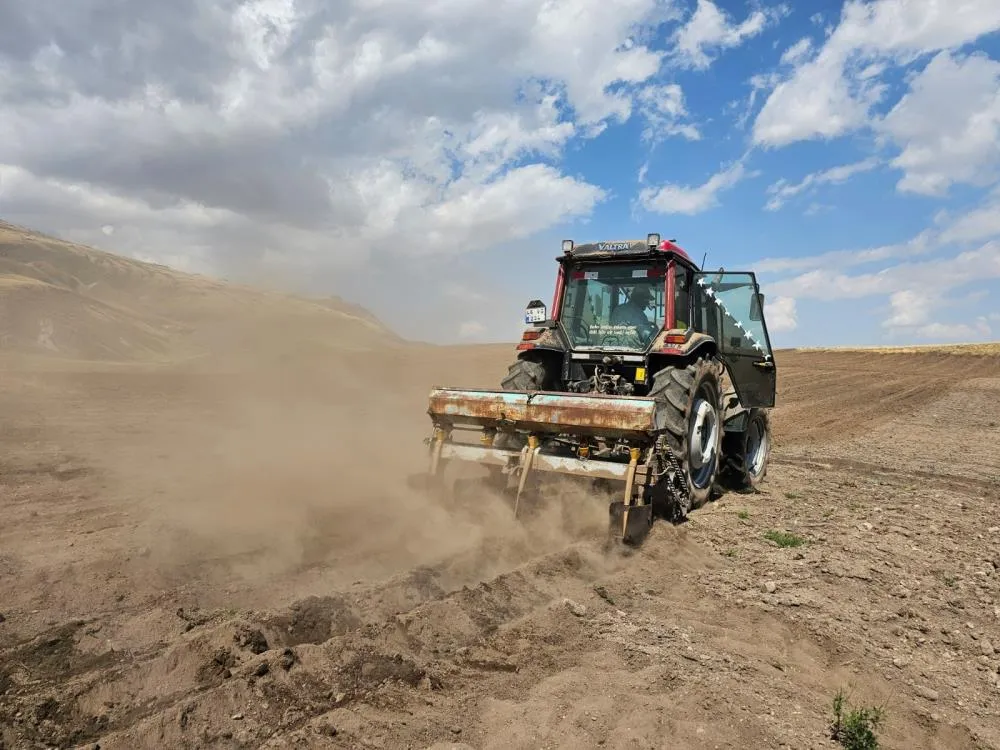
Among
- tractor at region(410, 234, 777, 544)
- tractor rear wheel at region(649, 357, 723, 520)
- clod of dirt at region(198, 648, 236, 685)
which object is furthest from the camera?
tractor rear wheel at region(649, 357, 723, 520)

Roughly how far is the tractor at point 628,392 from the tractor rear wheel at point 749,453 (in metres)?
0.02

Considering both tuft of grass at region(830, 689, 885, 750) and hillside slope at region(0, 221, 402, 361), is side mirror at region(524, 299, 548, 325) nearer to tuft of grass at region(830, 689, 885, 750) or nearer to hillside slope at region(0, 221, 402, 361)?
tuft of grass at region(830, 689, 885, 750)

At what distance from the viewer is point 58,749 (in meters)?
2.42

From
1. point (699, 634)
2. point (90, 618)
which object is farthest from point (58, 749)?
point (699, 634)

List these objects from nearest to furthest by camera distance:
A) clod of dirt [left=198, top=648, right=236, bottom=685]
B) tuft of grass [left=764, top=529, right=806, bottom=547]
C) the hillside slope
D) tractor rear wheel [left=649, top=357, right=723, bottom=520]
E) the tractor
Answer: clod of dirt [left=198, top=648, right=236, bottom=685], the tractor, tuft of grass [left=764, top=529, right=806, bottom=547], tractor rear wheel [left=649, top=357, right=723, bottom=520], the hillside slope

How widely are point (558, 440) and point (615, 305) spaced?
5.44 feet

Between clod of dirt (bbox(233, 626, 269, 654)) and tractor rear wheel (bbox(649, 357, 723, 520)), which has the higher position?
tractor rear wheel (bbox(649, 357, 723, 520))

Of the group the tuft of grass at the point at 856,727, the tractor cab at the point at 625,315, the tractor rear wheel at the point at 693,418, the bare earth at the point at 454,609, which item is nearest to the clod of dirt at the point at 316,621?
the bare earth at the point at 454,609

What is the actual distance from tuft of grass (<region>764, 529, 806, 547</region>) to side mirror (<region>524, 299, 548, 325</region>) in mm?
2862

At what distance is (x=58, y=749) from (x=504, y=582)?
8.01 ft

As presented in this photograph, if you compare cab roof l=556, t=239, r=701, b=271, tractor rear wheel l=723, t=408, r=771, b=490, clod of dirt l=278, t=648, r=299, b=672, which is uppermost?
cab roof l=556, t=239, r=701, b=271

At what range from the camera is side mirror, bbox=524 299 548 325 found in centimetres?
645

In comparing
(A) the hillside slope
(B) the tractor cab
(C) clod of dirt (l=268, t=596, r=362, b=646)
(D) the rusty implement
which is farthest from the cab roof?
(A) the hillside slope

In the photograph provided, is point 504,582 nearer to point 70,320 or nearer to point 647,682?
point 647,682
